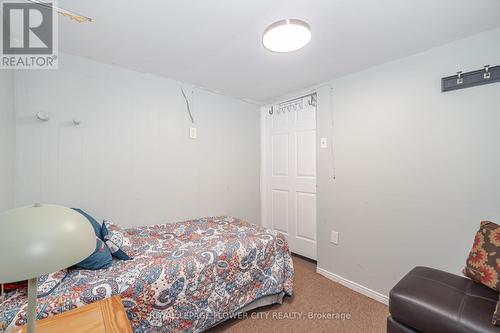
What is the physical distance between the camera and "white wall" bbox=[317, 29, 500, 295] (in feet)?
5.15

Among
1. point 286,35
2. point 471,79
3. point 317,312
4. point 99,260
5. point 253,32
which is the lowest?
point 317,312

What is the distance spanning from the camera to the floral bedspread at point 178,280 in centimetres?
113

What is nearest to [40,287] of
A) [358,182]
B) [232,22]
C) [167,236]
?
[167,236]

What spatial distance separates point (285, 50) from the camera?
1.56 meters

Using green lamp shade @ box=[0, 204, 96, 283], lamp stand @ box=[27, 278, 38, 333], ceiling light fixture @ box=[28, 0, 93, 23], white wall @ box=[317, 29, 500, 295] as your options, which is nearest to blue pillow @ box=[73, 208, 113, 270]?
lamp stand @ box=[27, 278, 38, 333]

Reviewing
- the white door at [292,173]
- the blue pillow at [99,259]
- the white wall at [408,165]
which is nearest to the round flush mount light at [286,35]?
the white wall at [408,165]

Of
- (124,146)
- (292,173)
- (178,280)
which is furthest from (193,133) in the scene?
(178,280)

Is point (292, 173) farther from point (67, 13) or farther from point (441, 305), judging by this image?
point (67, 13)

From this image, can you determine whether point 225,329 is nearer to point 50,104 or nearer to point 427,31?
point 50,104

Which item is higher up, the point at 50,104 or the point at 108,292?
the point at 50,104

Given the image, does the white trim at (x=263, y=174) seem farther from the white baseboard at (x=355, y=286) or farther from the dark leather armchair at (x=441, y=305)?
the dark leather armchair at (x=441, y=305)

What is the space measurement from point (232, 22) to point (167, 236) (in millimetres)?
1909

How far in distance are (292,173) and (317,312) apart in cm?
167

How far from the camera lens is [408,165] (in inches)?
74.0
